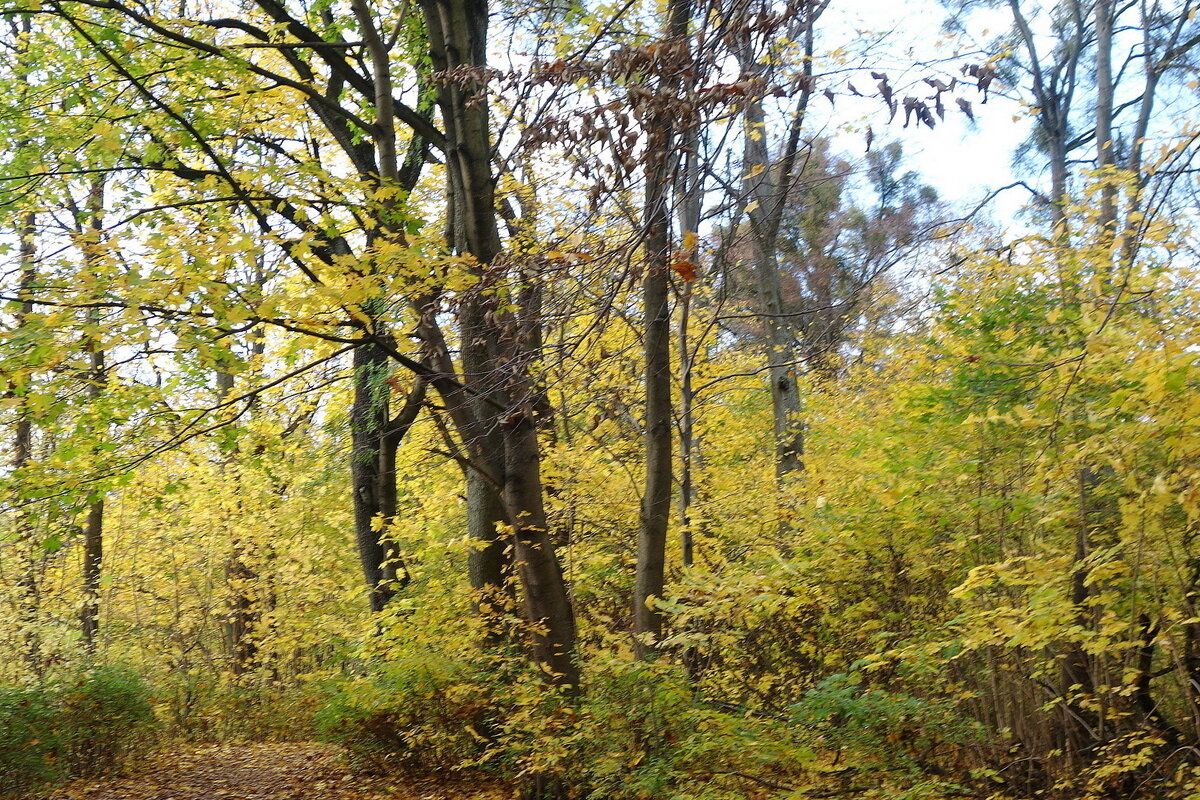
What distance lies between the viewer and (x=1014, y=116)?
4.51 metres

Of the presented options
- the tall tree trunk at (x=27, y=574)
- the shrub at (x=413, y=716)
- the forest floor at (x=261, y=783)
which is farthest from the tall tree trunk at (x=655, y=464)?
the tall tree trunk at (x=27, y=574)

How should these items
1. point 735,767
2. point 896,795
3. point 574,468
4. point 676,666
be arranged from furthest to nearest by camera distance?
point 574,468, point 676,666, point 735,767, point 896,795

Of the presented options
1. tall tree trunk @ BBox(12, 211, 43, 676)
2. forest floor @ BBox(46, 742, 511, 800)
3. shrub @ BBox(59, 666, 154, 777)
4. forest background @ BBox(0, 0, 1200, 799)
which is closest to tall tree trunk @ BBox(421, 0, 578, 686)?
forest background @ BBox(0, 0, 1200, 799)

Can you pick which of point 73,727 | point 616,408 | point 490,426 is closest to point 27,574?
point 73,727

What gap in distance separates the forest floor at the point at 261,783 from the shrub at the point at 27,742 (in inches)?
8.2

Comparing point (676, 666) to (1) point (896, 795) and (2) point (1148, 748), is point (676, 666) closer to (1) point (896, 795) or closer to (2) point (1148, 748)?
(1) point (896, 795)

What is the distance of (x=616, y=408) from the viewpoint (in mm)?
4008

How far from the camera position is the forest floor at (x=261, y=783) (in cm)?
667

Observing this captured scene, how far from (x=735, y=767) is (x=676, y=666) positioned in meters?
0.79

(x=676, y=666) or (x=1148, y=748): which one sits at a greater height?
(x=676, y=666)

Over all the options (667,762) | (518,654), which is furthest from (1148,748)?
(518,654)

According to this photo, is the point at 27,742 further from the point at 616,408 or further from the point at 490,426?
the point at 616,408

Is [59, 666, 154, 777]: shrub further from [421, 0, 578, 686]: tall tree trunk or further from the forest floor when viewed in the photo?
[421, 0, 578, 686]: tall tree trunk

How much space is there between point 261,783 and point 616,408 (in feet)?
17.8
